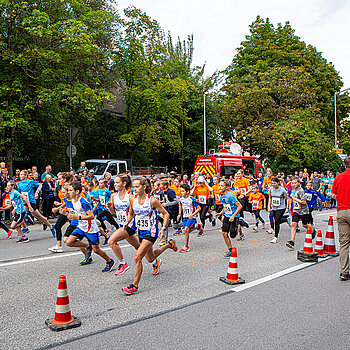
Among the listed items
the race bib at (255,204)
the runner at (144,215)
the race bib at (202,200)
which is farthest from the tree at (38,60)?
the runner at (144,215)

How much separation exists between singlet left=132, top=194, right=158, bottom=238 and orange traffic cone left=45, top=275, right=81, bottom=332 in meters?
1.77

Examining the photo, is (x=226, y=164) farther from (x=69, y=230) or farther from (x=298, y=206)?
(x=69, y=230)

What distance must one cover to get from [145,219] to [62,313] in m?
1.98

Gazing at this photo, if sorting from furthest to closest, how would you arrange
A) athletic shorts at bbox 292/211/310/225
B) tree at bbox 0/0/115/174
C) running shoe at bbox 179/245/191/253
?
tree at bbox 0/0/115/174, athletic shorts at bbox 292/211/310/225, running shoe at bbox 179/245/191/253

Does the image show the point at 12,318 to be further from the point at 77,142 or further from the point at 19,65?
the point at 77,142

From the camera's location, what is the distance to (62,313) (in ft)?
14.1

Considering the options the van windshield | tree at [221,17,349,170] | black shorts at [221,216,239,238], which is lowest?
black shorts at [221,216,239,238]

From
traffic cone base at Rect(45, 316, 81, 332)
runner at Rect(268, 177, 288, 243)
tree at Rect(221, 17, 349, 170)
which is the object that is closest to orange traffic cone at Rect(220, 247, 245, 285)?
traffic cone base at Rect(45, 316, 81, 332)

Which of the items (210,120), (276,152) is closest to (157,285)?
(276,152)

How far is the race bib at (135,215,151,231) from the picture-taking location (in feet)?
19.2

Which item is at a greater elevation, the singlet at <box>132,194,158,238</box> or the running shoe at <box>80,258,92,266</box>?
the singlet at <box>132,194,158,238</box>

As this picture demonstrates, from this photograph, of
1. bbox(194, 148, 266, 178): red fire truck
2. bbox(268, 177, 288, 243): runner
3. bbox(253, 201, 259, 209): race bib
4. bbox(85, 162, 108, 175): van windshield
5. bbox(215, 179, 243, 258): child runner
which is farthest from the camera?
bbox(194, 148, 266, 178): red fire truck

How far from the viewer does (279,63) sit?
3369 cm

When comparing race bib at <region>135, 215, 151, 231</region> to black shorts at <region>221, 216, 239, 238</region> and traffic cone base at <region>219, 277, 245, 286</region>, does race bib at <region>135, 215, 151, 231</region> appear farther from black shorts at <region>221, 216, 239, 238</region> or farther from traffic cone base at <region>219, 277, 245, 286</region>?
black shorts at <region>221, 216, 239, 238</region>
